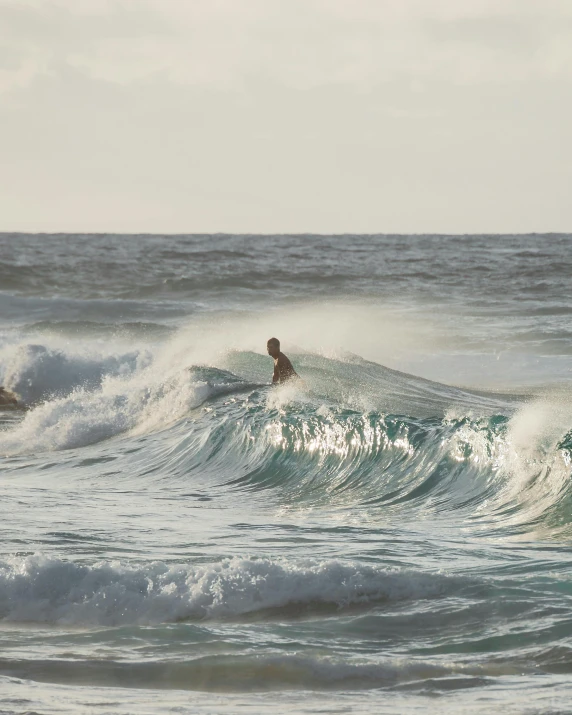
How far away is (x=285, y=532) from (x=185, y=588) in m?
1.85

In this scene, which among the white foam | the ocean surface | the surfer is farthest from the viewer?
the surfer

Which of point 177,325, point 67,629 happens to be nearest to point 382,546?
point 67,629

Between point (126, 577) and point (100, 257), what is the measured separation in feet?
150

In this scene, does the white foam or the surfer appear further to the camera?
the surfer

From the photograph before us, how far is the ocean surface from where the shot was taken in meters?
4.45

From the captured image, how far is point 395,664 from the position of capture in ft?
15.0

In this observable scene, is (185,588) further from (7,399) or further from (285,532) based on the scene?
(7,399)

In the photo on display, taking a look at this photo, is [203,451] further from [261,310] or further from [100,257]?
[100,257]

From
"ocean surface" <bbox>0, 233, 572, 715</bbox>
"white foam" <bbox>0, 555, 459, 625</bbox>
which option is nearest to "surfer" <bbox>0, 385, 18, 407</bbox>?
"ocean surface" <bbox>0, 233, 572, 715</bbox>

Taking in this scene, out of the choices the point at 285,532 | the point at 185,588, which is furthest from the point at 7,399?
the point at 185,588

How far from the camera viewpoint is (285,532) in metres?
7.27

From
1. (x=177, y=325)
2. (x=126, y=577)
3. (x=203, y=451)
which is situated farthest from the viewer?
(x=177, y=325)

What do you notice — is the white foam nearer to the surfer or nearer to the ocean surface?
the ocean surface

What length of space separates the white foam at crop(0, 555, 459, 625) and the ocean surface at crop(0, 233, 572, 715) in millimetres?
13
